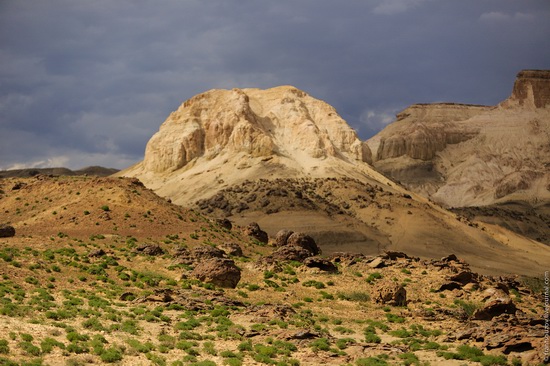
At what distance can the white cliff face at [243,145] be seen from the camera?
12962 cm

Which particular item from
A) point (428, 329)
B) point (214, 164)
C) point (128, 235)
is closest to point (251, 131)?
point (214, 164)

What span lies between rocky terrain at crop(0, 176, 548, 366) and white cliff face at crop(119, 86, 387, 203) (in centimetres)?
6110

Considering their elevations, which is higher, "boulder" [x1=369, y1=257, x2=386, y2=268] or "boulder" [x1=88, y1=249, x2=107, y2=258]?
"boulder" [x1=88, y1=249, x2=107, y2=258]

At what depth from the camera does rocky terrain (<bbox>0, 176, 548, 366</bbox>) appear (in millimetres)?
26703

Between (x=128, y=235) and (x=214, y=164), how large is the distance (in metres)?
80.1

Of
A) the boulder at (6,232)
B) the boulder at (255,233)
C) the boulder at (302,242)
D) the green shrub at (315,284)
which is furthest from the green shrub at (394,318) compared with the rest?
the boulder at (255,233)

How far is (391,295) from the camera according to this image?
135 feet

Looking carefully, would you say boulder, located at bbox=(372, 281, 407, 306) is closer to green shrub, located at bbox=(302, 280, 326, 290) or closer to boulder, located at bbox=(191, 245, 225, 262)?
green shrub, located at bbox=(302, 280, 326, 290)

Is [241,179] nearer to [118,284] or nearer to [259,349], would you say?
[118,284]

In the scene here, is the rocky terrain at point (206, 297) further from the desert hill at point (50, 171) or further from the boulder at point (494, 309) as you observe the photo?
the desert hill at point (50, 171)

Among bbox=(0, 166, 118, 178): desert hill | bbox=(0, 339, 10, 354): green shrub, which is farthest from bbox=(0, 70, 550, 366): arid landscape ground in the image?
bbox=(0, 166, 118, 178): desert hill

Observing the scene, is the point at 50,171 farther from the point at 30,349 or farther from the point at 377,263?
the point at 30,349

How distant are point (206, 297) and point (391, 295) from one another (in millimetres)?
11308

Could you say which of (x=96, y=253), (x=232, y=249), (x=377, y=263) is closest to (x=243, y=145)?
(x=232, y=249)
